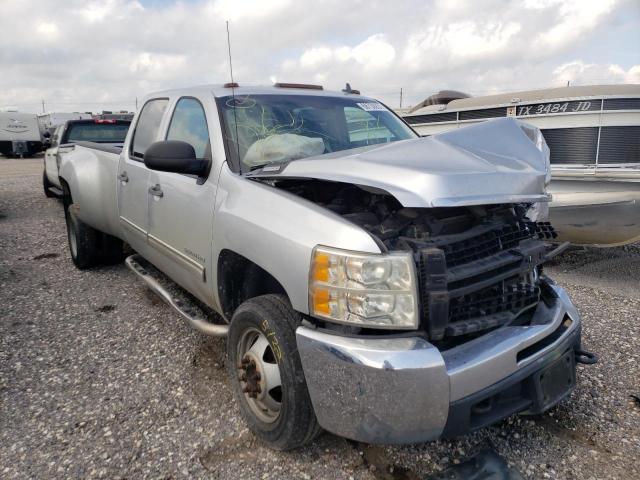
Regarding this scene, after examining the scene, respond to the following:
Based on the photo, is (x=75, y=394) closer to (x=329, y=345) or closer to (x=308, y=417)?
(x=308, y=417)

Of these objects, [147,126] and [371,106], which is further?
[147,126]

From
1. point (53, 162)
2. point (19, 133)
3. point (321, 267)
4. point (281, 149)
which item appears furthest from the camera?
point (19, 133)

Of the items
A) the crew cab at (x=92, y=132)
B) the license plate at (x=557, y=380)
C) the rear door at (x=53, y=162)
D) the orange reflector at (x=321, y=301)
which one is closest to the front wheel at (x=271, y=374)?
the orange reflector at (x=321, y=301)

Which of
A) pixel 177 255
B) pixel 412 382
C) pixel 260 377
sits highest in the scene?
pixel 177 255

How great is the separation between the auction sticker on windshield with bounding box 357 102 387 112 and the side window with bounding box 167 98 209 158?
3.95ft

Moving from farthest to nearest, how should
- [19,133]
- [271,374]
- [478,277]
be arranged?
[19,133], [271,374], [478,277]

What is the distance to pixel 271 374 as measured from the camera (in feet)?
8.06

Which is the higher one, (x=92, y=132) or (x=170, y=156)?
(x=92, y=132)

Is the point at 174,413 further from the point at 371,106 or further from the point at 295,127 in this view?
the point at 371,106

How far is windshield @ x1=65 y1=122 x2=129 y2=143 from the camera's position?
896 centimetres

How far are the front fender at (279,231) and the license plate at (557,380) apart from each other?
101 cm

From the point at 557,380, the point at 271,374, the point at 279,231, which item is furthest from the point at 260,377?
the point at 557,380

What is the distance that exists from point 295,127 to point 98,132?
706 centimetres

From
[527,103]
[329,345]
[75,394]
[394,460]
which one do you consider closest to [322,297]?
[329,345]
